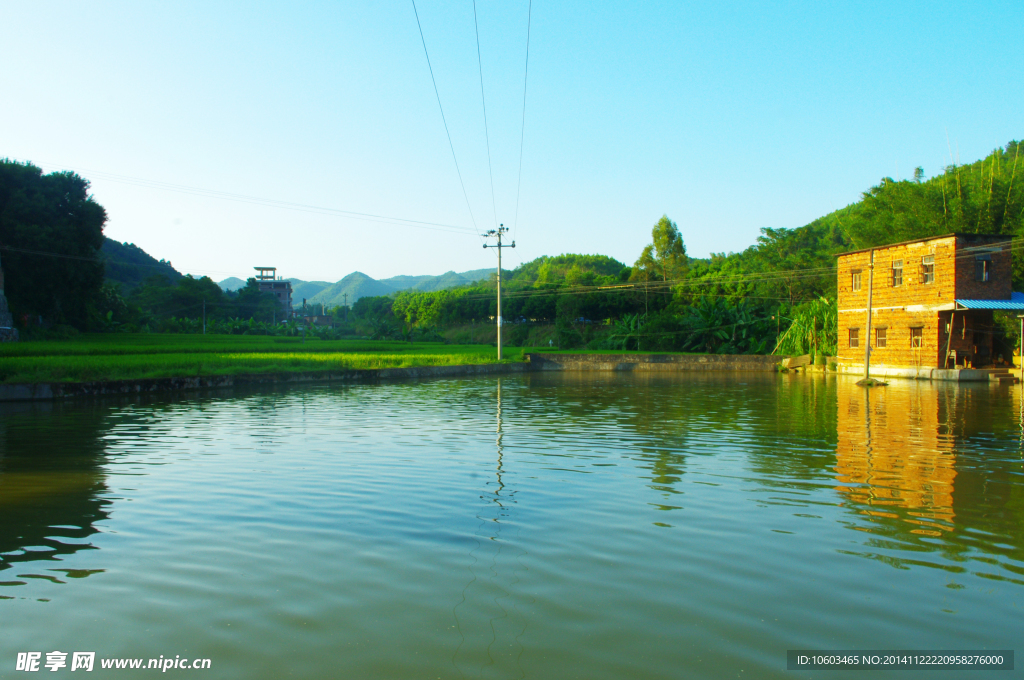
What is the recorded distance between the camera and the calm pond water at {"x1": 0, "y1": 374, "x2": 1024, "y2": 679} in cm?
346

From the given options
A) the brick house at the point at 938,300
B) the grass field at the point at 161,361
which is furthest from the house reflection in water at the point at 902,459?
the grass field at the point at 161,361

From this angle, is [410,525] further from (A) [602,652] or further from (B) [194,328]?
(B) [194,328]

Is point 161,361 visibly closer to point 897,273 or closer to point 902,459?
point 902,459

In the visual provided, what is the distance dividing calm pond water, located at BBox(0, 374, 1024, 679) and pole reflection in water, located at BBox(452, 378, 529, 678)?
19 mm

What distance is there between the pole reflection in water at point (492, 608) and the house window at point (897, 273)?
99.3 ft

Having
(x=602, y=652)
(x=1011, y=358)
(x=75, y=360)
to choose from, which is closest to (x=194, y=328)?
(x=75, y=360)

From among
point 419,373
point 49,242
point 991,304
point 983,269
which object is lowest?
point 419,373

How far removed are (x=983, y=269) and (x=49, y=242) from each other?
47544 millimetres

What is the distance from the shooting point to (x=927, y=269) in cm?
2858

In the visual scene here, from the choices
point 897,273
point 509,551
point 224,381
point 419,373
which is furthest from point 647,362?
point 509,551

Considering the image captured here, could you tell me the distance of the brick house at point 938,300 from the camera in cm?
2708

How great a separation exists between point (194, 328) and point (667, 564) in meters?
65.3

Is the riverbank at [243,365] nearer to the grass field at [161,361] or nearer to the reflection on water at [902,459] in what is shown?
the grass field at [161,361]

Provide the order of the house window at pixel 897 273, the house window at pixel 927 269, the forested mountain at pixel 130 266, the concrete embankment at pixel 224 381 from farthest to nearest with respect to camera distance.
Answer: the forested mountain at pixel 130 266, the house window at pixel 897 273, the house window at pixel 927 269, the concrete embankment at pixel 224 381
